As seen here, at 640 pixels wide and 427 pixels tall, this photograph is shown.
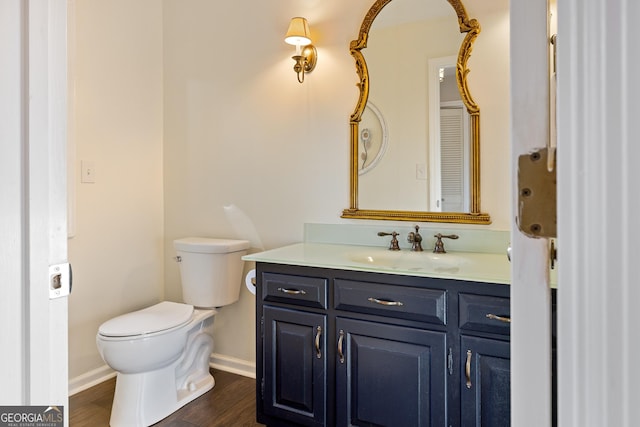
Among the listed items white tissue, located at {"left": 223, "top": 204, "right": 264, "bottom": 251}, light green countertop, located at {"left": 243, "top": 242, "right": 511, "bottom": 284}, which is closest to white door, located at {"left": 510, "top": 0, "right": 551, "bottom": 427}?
light green countertop, located at {"left": 243, "top": 242, "right": 511, "bottom": 284}

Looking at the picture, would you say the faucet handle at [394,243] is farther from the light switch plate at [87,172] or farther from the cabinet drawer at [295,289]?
the light switch plate at [87,172]

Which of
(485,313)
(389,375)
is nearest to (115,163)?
(389,375)

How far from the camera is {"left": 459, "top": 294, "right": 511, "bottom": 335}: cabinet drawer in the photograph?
137 centimetres

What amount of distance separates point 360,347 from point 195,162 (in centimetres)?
164

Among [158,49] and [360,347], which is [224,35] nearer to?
[158,49]

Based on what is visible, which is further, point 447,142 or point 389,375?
point 447,142

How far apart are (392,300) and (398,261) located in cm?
25

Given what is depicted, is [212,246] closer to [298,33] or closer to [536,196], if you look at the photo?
[298,33]

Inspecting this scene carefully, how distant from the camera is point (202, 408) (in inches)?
84.3

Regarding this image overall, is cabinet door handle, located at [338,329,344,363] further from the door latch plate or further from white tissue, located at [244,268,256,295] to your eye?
the door latch plate

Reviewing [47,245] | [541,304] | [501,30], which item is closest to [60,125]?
[47,245]

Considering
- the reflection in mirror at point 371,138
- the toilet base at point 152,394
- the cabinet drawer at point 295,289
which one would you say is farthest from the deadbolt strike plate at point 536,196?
the toilet base at point 152,394

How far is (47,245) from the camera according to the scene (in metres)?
0.76

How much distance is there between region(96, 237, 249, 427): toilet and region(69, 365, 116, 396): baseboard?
431 millimetres
